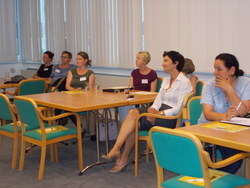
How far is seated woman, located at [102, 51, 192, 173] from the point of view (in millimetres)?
4277

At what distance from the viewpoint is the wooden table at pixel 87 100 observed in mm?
4170

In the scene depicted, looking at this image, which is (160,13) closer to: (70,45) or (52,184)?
(70,45)

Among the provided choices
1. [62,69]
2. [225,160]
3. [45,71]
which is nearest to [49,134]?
[225,160]

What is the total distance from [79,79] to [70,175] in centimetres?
203

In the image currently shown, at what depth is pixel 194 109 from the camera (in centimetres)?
370

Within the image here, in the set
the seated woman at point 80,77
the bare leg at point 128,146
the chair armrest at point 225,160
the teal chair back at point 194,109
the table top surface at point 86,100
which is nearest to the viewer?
the chair armrest at point 225,160

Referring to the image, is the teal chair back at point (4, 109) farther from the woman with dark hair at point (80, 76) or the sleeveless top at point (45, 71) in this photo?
the sleeveless top at point (45, 71)

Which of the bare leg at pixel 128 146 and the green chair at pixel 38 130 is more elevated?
the green chair at pixel 38 130

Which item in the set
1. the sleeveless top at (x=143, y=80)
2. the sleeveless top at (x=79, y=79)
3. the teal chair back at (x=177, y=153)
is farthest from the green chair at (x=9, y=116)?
the teal chair back at (x=177, y=153)

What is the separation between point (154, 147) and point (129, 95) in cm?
216

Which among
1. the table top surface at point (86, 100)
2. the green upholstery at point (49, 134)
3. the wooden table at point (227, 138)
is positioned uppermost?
the table top surface at point (86, 100)

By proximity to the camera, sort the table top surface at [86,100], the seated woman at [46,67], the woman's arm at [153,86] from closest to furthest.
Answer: the table top surface at [86,100] < the woman's arm at [153,86] < the seated woman at [46,67]

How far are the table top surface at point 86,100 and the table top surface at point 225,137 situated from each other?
1504 millimetres

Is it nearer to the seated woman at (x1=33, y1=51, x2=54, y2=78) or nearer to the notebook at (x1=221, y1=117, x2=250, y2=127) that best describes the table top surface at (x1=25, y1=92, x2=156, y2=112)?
the notebook at (x1=221, y1=117, x2=250, y2=127)
